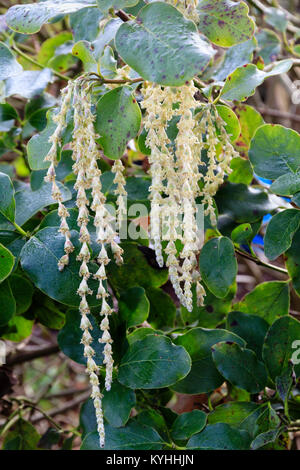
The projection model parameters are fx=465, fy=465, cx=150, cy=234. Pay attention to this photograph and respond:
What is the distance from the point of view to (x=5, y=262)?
0.51m

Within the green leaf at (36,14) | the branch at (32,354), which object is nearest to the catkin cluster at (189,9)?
the green leaf at (36,14)

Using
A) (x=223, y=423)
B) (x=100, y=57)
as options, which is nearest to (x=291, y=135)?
(x=100, y=57)

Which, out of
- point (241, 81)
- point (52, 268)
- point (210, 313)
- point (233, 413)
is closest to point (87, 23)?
point (241, 81)

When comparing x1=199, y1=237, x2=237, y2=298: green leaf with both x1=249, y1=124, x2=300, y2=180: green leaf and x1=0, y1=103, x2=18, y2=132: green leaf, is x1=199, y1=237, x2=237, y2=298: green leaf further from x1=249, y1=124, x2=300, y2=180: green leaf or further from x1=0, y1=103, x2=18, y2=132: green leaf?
x1=0, y1=103, x2=18, y2=132: green leaf

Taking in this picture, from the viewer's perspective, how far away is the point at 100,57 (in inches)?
19.2

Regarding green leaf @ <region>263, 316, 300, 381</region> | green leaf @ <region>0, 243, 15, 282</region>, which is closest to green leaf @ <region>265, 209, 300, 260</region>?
green leaf @ <region>263, 316, 300, 381</region>

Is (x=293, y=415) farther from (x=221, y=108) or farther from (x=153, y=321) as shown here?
(x=221, y=108)

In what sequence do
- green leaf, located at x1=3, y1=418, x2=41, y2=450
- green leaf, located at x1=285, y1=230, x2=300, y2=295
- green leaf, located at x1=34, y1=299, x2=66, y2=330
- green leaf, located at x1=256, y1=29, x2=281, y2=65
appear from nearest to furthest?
green leaf, located at x1=285, y1=230, x2=300, y2=295, green leaf, located at x1=34, y1=299, x2=66, y2=330, green leaf, located at x1=3, y1=418, x2=41, y2=450, green leaf, located at x1=256, y1=29, x2=281, y2=65

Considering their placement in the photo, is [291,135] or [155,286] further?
[155,286]

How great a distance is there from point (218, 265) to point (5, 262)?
261 millimetres

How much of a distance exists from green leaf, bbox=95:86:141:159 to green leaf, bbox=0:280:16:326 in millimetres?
219

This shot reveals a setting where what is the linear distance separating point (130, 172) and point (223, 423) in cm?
49

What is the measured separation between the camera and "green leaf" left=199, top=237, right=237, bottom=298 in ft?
1.92

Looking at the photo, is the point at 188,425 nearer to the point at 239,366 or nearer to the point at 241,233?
Answer: the point at 239,366
